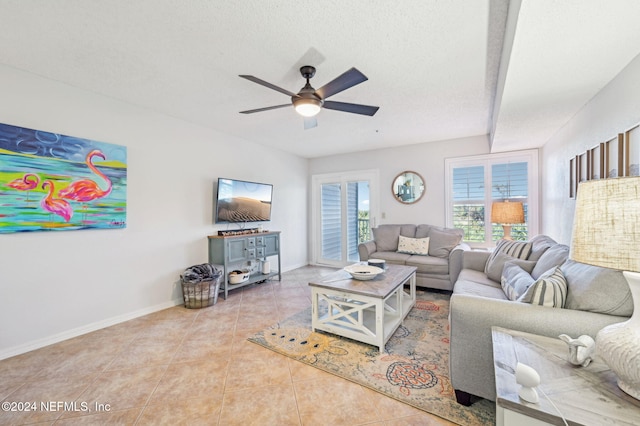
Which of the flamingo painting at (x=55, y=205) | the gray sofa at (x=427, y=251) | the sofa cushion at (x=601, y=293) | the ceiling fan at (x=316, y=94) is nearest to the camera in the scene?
the sofa cushion at (x=601, y=293)

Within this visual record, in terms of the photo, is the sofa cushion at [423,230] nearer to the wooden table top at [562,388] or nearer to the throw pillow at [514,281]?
the throw pillow at [514,281]

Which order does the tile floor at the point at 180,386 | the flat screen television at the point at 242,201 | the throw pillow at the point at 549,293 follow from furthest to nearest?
the flat screen television at the point at 242,201 → the tile floor at the point at 180,386 → the throw pillow at the point at 549,293

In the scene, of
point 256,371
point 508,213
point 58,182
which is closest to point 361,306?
point 256,371

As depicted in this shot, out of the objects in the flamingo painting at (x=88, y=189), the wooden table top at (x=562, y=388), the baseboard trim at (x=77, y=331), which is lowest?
the baseboard trim at (x=77, y=331)

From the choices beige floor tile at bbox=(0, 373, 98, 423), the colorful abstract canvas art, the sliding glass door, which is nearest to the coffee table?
beige floor tile at bbox=(0, 373, 98, 423)

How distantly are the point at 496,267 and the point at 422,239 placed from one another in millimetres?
1476

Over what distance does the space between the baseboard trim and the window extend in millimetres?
4578

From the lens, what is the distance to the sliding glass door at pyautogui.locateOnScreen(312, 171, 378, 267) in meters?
5.38

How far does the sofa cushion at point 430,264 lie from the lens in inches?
145

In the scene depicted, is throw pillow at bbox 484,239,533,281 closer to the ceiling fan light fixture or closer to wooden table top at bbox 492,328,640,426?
wooden table top at bbox 492,328,640,426

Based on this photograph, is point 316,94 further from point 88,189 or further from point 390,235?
point 390,235

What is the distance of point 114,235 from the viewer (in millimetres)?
2859

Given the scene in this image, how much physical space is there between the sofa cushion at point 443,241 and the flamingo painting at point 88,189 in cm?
428

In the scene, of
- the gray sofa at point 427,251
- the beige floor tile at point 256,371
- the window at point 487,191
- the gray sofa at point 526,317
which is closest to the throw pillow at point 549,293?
the gray sofa at point 526,317
